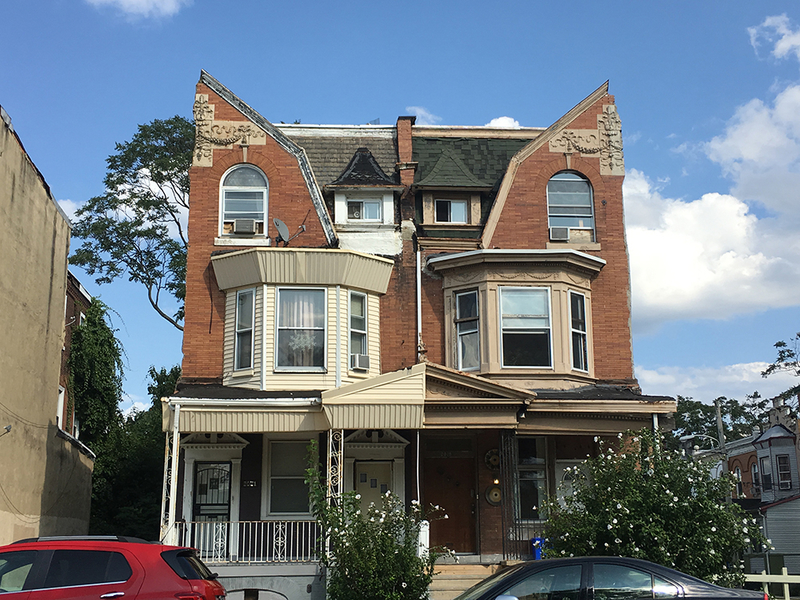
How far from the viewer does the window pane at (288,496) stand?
17609 millimetres

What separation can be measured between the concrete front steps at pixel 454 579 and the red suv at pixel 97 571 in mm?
6379

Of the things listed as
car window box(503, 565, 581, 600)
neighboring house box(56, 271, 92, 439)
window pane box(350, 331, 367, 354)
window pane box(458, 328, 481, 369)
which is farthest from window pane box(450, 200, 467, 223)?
car window box(503, 565, 581, 600)

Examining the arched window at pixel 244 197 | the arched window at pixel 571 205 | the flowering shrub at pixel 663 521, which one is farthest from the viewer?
the arched window at pixel 571 205

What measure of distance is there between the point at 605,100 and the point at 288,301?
910cm

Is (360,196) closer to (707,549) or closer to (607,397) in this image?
(607,397)

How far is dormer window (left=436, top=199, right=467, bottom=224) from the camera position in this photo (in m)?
20.0

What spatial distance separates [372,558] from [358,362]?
5.66 meters

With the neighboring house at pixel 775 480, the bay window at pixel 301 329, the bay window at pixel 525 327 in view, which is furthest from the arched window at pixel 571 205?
the neighboring house at pixel 775 480

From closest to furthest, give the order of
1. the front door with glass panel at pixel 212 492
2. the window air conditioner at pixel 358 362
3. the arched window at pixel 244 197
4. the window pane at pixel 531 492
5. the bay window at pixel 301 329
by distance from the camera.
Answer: the front door with glass panel at pixel 212 492 < the bay window at pixel 301 329 < the window air conditioner at pixel 358 362 < the window pane at pixel 531 492 < the arched window at pixel 244 197

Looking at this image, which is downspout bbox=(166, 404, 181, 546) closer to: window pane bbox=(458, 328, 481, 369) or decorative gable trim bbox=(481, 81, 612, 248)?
window pane bbox=(458, 328, 481, 369)

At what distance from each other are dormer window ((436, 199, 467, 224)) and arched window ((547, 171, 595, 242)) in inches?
78.8

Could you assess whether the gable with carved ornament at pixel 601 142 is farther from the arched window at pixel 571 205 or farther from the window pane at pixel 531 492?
the window pane at pixel 531 492

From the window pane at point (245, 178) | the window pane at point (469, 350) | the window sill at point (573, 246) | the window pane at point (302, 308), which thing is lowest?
the window pane at point (469, 350)

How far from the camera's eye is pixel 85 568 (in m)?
9.50
